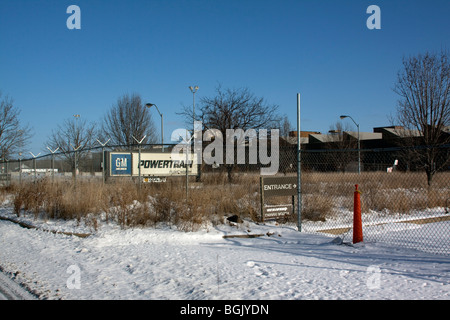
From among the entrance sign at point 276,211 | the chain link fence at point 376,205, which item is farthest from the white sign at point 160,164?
the entrance sign at point 276,211

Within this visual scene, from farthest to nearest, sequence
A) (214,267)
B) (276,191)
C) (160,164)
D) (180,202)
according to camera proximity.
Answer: (160,164) < (276,191) < (180,202) < (214,267)

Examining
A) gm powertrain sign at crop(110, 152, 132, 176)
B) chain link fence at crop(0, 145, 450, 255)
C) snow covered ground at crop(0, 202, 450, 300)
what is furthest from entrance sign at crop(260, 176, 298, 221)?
gm powertrain sign at crop(110, 152, 132, 176)

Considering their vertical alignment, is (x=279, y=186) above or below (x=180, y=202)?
above

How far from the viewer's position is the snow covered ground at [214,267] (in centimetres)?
483

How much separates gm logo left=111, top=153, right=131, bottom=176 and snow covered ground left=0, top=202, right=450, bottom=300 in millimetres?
12186

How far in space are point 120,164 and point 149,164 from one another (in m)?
1.77

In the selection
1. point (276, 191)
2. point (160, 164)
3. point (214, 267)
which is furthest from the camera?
point (160, 164)

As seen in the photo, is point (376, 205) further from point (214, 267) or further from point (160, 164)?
point (160, 164)

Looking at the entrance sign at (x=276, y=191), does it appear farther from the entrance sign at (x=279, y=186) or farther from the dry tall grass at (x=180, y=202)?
the dry tall grass at (x=180, y=202)

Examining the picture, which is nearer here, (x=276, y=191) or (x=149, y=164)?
(x=276, y=191)

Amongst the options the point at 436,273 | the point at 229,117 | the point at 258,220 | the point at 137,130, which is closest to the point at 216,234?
the point at 258,220

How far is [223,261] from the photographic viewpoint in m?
6.41

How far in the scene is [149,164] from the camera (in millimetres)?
22422

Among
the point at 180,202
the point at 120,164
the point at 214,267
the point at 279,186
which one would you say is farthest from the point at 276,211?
the point at 120,164
